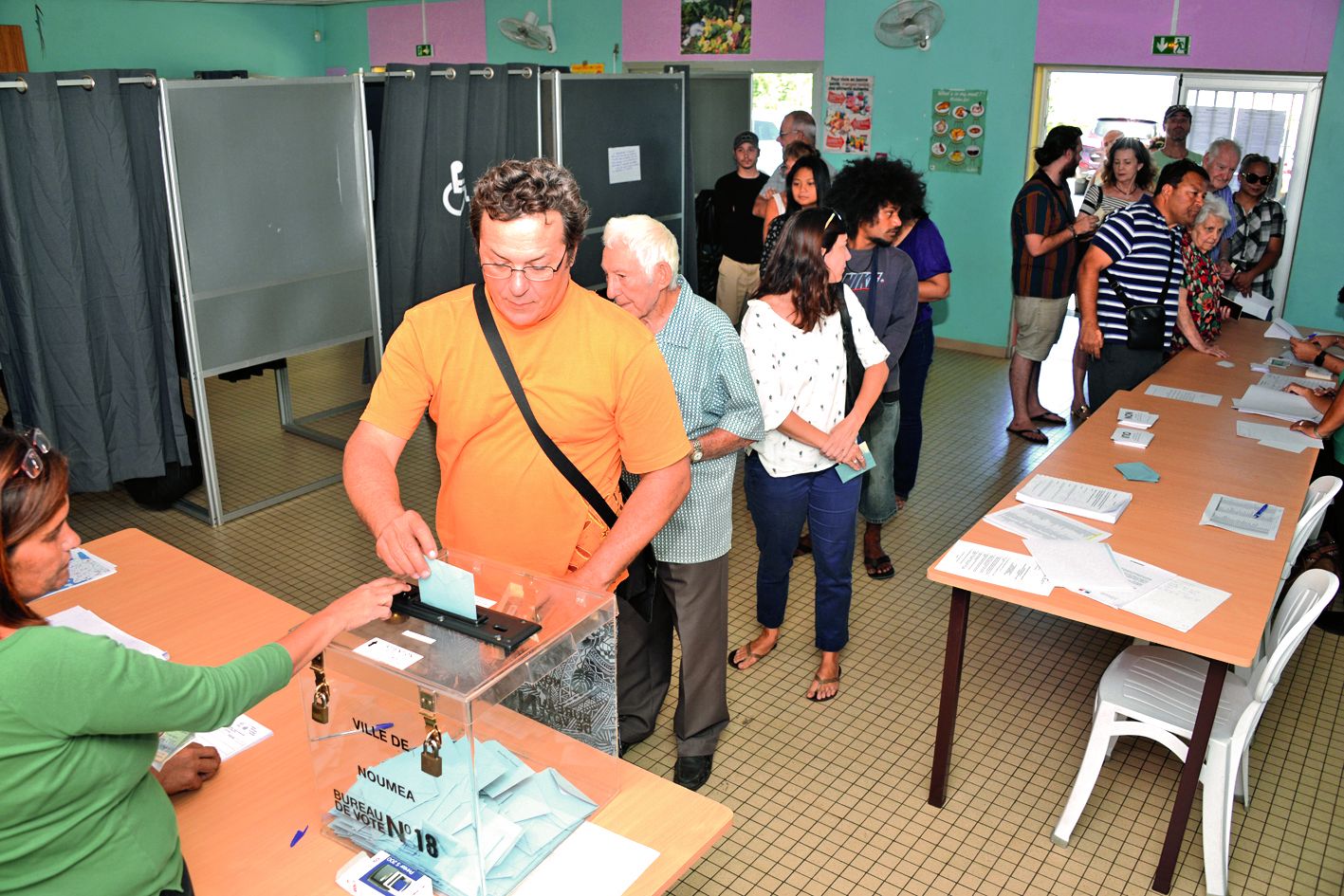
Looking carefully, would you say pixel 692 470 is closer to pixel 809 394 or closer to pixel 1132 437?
pixel 809 394

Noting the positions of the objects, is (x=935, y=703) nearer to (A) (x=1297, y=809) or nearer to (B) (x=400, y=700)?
(A) (x=1297, y=809)

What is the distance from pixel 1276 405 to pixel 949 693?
7.22ft

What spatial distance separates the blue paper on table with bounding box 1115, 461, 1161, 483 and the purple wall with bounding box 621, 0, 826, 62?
18.7 ft

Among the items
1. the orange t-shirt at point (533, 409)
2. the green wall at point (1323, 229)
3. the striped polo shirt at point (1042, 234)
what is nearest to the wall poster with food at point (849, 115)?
the striped polo shirt at point (1042, 234)

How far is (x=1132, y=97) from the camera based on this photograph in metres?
7.34

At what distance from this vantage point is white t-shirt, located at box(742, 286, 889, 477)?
3.30 m

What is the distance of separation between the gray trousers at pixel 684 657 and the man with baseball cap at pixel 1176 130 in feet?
16.9

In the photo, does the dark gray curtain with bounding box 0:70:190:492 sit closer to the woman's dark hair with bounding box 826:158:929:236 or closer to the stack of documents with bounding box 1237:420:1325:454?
the woman's dark hair with bounding box 826:158:929:236

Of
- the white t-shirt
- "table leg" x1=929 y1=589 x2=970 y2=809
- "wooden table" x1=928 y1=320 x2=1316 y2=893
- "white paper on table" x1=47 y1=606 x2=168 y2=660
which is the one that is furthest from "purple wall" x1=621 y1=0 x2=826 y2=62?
"white paper on table" x1=47 y1=606 x2=168 y2=660

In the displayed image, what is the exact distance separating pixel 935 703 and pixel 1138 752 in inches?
25.4

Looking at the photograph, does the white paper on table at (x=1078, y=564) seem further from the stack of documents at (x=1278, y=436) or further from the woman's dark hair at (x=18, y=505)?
the woman's dark hair at (x=18, y=505)

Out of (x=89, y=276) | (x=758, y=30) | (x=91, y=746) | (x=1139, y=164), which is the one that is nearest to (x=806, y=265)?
(x=91, y=746)

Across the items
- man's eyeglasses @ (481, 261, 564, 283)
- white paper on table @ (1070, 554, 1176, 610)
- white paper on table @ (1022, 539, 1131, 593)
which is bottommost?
white paper on table @ (1070, 554, 1176, 610)

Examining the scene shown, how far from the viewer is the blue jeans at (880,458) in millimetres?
4195
